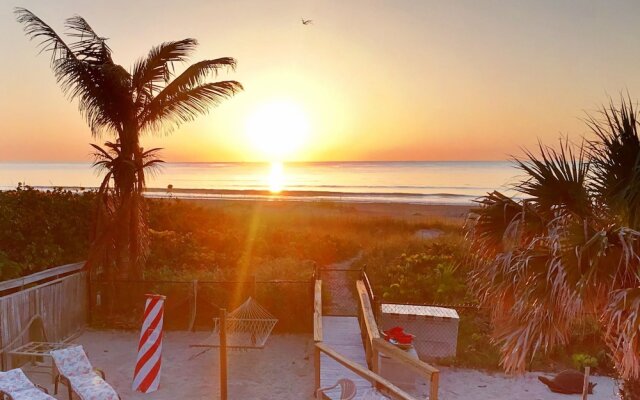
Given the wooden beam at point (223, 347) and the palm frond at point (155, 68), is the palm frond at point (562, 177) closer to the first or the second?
the wooden beam at point (223, 347)

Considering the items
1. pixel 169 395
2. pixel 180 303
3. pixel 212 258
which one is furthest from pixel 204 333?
pixel 212 258

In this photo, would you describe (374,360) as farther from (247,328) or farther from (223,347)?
(247,328)

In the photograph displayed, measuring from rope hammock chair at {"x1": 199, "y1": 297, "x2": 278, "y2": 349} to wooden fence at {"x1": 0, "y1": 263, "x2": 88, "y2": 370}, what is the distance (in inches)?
142

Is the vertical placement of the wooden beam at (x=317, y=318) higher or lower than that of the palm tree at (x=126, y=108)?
lower

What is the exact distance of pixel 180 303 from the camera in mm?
13602

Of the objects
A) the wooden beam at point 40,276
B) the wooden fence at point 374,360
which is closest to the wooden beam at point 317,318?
the wooden fence at point 374,360

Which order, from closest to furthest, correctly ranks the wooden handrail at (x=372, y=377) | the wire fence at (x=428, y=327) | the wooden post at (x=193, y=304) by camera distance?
the wooden handrail at (x=372, y=377), the wire fence at (x=428, y=327), the wooden post at (x=193, y=304)

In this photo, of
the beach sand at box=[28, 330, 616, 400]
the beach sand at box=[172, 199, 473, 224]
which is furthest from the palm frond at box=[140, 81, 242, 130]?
→ the beach sand at box=[172, 199, 473, 224]

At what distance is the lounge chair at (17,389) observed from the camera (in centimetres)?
775

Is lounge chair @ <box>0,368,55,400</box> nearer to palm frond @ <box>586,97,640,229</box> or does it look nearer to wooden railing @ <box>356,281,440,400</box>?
wooden railing @ <box>356,281,440,400</box>

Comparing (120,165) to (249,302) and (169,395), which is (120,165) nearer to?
(249,302)

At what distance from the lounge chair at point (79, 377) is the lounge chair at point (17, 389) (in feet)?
1.64

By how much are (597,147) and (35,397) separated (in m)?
8.67

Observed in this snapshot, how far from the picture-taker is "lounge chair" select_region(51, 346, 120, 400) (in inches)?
325
